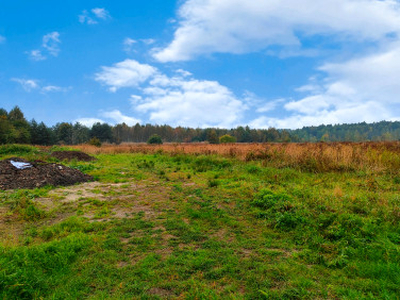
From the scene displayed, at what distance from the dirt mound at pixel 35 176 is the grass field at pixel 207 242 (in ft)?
4.05

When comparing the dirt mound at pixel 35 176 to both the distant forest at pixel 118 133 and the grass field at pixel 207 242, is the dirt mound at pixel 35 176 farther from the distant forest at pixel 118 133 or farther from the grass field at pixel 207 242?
the distant forest at pixel 118 133

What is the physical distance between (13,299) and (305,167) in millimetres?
9468

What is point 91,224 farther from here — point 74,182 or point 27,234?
point 74,182

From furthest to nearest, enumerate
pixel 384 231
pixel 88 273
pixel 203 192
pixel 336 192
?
pixel 203 192
pixel 336 192
pixel 384 231
pixel 88 273

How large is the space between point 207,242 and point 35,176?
8.18 metres

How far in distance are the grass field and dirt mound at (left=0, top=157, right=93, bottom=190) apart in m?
1.23

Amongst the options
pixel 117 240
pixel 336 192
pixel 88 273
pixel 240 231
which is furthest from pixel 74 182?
pixel 336 192

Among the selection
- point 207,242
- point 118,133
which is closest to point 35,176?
point 207,242

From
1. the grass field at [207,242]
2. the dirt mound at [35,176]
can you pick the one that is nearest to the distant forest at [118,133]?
the dirt mound at [35,176]

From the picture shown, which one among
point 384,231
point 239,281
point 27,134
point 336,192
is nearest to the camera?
point 239,281

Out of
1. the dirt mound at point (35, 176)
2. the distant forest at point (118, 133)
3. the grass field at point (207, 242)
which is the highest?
the distant forest at point (118, 133)

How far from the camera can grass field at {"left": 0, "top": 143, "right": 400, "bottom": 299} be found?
253 centimetres

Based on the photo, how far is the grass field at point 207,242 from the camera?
253 cm

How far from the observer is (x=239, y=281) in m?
2.62
